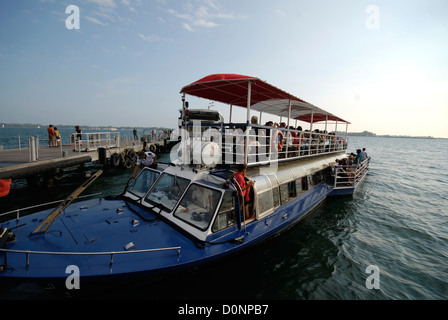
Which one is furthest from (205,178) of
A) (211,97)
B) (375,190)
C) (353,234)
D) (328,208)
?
(375,190)

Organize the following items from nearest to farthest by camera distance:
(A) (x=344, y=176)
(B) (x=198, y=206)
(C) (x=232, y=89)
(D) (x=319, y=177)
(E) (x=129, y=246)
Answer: (E) (x=129, y=246), (B) (x=198, y=206), (C) (x=232, y=89), (D) (x=319, y=177), (A) (x=344, y=176)

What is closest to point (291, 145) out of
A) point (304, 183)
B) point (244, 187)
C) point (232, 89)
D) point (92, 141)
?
point (304, 183)

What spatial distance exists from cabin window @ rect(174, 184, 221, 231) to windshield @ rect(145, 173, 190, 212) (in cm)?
30

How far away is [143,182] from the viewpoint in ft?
22.2

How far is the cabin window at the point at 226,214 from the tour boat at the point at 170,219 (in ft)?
0.08

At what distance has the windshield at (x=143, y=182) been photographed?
6.54 meters

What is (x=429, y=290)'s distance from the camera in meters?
5.44

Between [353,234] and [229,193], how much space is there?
6.23m

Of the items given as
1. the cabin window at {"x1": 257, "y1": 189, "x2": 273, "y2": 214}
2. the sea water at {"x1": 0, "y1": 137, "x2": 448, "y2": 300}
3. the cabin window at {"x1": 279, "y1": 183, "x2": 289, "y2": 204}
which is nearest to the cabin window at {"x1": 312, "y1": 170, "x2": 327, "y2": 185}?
the sea water at {"x1": 0, "y1": 137, "x2": 448, "y2": 300}

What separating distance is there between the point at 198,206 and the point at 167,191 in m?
1.50

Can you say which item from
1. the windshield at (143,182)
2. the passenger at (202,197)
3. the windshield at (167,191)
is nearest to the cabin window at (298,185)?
the passenger at (202,197)

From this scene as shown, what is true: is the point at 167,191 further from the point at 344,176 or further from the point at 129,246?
the point at 344,176

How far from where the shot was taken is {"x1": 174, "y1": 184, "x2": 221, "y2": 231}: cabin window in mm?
4844
